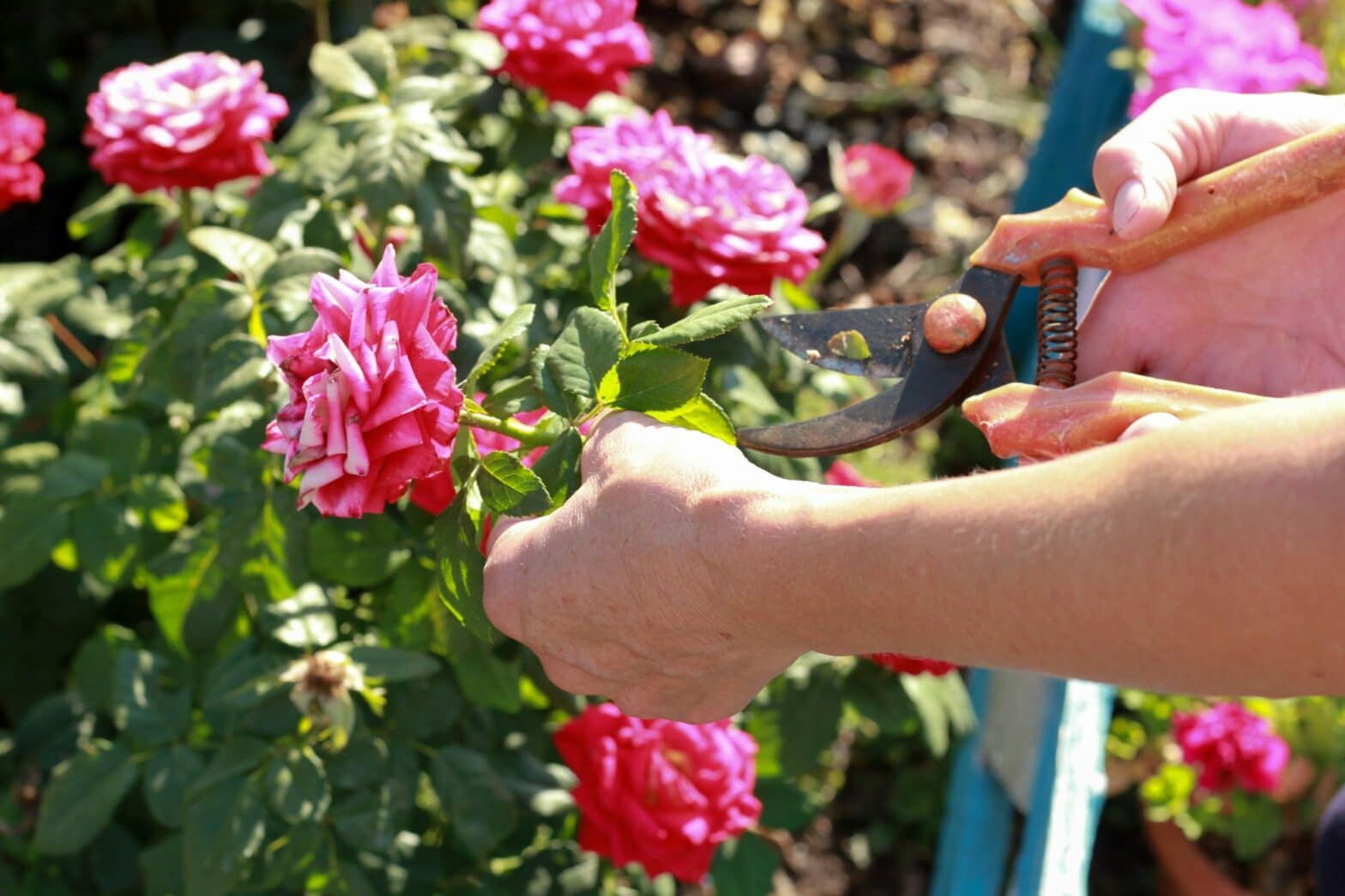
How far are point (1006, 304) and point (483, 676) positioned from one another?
0.73 meters

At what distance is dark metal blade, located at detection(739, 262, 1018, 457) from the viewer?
4.27 feet

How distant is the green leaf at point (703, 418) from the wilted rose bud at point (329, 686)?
19.4 inches

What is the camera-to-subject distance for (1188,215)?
4.37ft

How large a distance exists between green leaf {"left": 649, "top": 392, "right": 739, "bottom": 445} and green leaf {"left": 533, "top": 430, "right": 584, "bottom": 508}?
0.08 meters

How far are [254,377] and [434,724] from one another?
0.49 metres

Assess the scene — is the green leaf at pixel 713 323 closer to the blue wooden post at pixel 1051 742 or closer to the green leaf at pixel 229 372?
the green leaf at pixel 229 372

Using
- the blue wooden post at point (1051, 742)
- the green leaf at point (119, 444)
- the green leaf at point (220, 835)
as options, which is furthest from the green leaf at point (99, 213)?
the blue wooden post at point (1051, 742)

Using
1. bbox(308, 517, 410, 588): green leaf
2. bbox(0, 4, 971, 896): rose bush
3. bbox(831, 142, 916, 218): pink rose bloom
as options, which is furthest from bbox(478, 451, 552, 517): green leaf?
bbox(831, 142, 916, 218): pink rose bloom

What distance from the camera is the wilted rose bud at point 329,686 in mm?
1401

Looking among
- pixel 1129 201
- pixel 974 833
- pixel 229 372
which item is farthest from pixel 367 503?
pixel 974 833

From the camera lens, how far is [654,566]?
3.35 ft

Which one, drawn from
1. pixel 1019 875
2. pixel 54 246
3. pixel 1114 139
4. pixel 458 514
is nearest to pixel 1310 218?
pixel 1114 139

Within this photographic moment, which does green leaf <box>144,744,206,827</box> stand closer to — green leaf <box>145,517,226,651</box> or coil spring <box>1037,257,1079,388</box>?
green leaf <box>145,517,226,651</box>

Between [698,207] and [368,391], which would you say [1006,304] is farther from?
[368,391]
